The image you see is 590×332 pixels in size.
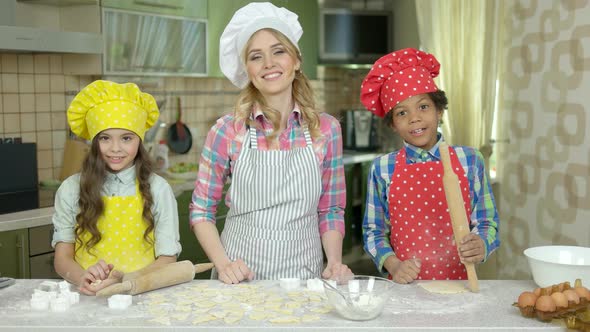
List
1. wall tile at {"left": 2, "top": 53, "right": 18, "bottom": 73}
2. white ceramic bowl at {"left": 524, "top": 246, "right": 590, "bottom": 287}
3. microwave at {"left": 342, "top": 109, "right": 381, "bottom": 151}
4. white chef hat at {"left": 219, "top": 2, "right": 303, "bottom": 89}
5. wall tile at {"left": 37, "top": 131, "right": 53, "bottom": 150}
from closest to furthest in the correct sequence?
1. white ceramic bowl at {"left": 524, "top": 246, "right": 590, "bottom": 287}
2. white chef hat at {"left": 219, "top": 2, "right": 303, "bottom": 89}
3. wall tile at {"left": 2, "top": 53, "right": 18, "bottom": 73}
4. wall tile at {"left": 37, "top": 131, "right": 53, "bottom": 150}
5. microwave at {"left": 342, "top": 109, "right": 381, "bottom": 151}

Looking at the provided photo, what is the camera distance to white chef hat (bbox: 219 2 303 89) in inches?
72.7

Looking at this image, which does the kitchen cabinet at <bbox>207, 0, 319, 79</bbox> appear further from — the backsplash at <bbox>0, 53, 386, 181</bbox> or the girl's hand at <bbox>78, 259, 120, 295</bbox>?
the girl's hand at <bbox>78, 259, 120, 295</bbox>

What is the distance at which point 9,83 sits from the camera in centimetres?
319

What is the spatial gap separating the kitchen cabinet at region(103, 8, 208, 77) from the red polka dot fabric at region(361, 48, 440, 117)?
1.79m

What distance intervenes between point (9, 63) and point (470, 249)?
2418 mm

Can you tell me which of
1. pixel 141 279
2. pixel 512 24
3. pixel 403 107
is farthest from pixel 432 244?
pixel 512 24

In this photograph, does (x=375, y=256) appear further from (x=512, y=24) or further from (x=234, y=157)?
(x=512, y=24)

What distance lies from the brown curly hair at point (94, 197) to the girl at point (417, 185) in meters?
0.62

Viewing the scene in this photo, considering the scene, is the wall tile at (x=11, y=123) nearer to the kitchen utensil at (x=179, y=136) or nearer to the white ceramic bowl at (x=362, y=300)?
the kitchen utensil at (x=179, y=136)

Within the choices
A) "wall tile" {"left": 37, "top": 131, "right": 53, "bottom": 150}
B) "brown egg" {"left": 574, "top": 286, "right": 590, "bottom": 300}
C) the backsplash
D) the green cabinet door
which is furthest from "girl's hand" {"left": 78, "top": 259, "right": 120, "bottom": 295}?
"wall tile" {"left": 37, "top": 131, "right": 53, "bottom": 150}

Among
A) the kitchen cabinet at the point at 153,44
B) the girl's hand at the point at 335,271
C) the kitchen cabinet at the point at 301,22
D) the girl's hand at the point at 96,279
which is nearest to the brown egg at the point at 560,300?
the girl's hand at the point at 335,271

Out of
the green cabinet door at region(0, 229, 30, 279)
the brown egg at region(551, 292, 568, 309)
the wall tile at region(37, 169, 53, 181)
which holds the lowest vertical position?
the green cabinet door at region(0, 229, 30, 279)

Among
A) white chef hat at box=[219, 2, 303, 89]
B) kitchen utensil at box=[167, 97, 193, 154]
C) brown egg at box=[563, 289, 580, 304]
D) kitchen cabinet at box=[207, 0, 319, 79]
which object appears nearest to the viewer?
brown egg at box=[563, 289, 580, 304]

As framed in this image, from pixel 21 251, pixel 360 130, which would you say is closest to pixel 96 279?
pixel 21 251
